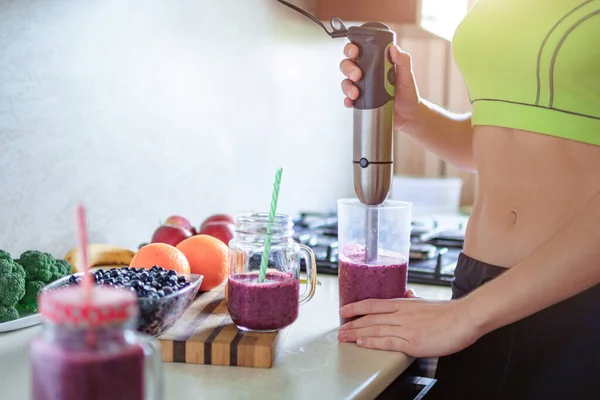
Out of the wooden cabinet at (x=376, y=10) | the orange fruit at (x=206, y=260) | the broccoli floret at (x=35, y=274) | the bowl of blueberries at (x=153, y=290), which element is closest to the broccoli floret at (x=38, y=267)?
the broccoli floret at (x=35, y=274)

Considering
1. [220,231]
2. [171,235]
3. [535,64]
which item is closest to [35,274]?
[171,235]

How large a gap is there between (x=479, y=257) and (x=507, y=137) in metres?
0.20

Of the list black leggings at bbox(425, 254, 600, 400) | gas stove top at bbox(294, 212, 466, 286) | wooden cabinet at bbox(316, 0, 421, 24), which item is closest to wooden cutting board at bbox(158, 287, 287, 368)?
black leggings at bbox(425, 254, 600, 400)

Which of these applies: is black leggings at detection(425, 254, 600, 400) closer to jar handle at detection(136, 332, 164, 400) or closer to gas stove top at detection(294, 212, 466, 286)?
gas stove top at detection(294, 212, 466, 286)

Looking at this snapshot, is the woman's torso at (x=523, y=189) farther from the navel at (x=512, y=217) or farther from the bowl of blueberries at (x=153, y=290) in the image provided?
the bowl of blueberries at (x=153, y=290)

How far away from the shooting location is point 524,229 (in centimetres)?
115

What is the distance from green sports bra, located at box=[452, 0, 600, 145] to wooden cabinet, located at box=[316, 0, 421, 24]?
0.75 metres

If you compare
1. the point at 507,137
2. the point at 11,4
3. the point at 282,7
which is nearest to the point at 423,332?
the point at 507,137

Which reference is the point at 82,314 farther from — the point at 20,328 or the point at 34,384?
the point at 20,328

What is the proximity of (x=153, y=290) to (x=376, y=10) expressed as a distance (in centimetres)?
135

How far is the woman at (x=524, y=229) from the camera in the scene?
1.00 metres

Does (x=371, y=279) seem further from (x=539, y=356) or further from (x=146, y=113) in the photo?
(x=146, y=113)

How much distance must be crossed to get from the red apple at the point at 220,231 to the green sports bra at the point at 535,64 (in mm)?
555

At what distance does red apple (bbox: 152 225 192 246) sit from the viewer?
1.46m
